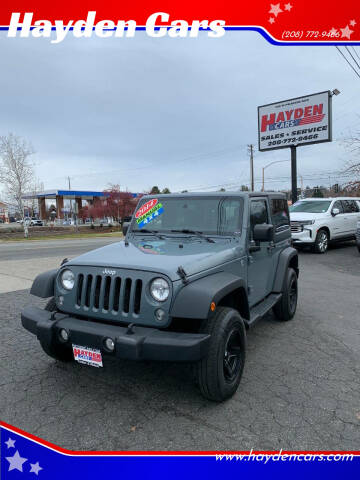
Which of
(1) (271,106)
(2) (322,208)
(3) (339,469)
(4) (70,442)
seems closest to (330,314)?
(3) (339,469)

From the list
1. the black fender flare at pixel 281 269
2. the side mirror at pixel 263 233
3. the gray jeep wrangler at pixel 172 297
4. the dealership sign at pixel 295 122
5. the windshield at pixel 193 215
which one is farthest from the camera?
the dealership sign at pixel 295 122

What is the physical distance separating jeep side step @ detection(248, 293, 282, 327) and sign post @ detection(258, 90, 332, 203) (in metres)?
16.9

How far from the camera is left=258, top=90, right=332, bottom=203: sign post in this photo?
62.9 ft

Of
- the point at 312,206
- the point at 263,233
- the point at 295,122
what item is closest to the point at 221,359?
the point at 263,233

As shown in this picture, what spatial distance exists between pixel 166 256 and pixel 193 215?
1.05 m

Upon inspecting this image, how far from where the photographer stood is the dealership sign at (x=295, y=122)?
62.9 ft

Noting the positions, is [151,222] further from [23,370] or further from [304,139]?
[304,139]

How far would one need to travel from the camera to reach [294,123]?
20.3 metres

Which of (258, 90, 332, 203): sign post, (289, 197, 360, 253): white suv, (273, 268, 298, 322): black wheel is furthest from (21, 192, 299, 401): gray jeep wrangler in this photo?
(258, 90, 332, 203): sign post

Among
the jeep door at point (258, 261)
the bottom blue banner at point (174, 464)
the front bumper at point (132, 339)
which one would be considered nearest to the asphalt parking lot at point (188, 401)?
the bottom blue banner at point (174, 464)

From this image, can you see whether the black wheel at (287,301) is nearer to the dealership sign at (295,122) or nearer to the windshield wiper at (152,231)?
the windshield wiper at (152,231)

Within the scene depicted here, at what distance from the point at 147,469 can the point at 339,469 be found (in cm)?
127

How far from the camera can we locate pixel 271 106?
21.1m

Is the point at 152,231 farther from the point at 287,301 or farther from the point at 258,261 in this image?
the point at 287,301
